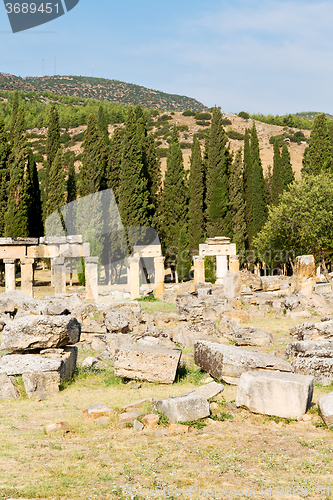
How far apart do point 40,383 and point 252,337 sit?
697 cm

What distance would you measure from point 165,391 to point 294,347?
4102 millimetres

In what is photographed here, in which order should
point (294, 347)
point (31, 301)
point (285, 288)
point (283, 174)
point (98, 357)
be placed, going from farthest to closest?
point (283, 174) < point (285, 288) < point (31, 301) < point (98, 357) < point (294, 347)

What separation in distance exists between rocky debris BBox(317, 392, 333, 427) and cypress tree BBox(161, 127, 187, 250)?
33.2 m

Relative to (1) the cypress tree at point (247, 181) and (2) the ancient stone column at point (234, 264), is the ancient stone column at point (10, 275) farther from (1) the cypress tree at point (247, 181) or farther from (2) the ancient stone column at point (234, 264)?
(1) the cypress tree at point (247, 181)

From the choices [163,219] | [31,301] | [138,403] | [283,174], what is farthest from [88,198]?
[138,403]

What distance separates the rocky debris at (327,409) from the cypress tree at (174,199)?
33.2 m

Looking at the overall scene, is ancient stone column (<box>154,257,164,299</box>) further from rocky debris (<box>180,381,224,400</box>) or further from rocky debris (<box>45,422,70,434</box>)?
rocky debris (<box>45,422,70,434</box>)

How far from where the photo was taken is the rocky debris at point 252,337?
44.8 ft

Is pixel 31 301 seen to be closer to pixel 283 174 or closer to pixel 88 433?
pixel 88 433

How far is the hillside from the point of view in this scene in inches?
5728

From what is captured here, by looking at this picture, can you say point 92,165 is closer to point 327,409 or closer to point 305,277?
point 305,277

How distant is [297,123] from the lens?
10481 cm

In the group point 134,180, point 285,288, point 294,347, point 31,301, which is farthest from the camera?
point 134,180

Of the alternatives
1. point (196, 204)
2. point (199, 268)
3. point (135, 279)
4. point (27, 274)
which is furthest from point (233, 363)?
point (196, 204)
